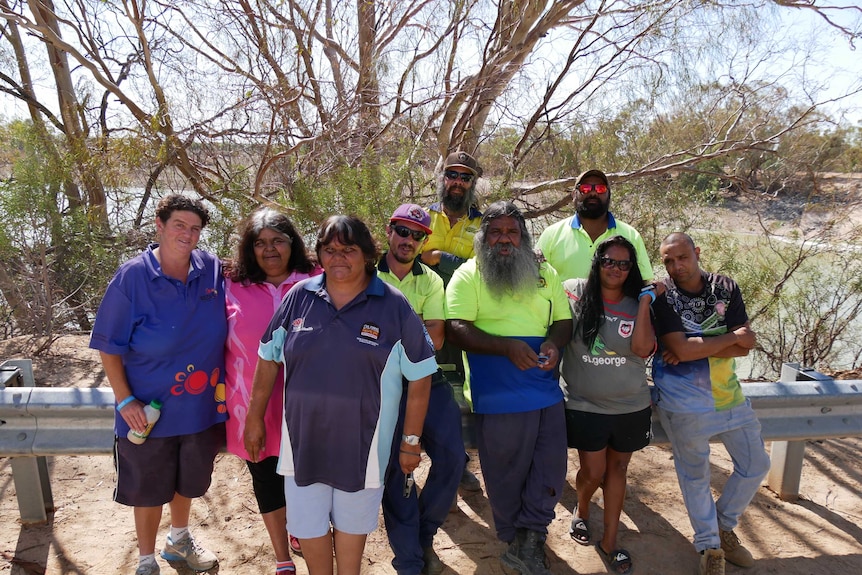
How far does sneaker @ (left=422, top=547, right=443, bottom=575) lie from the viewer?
9.59 feet

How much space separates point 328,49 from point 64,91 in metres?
3.34

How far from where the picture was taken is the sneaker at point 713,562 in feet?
9.41

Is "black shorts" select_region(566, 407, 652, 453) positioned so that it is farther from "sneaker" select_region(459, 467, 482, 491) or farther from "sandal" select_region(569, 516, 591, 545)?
"sneaker" select_region(459, 467, 482, 491)

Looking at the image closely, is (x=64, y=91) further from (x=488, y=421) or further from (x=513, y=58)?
(x=488, y=421)

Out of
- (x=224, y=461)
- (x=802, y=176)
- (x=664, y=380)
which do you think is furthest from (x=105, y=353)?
(x=802, y=176)

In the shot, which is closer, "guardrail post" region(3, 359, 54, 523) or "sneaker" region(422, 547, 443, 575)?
"sneaker" region(422, 547, 443, 575)

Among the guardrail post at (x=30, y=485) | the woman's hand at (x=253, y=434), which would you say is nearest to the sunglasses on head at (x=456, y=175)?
the woman's hand at (x=253, y=434)

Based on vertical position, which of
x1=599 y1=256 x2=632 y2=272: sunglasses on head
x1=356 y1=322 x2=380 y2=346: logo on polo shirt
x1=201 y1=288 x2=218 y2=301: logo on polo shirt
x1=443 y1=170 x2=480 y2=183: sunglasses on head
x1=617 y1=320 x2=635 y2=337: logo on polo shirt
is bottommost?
x1=617 y1=320 x2=635 y2=337: logo on polo shirt

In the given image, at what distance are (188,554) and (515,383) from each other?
5.99ft

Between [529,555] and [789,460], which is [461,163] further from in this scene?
[789,460]

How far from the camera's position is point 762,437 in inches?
125

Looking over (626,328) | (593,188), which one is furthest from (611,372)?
(593,188)

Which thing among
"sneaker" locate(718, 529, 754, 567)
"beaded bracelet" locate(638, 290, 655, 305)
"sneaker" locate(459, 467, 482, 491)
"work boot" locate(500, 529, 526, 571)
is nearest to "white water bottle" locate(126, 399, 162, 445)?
"work boot" locate(500, 529, 526, 571)

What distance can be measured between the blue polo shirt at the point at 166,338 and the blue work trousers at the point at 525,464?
4.39ft
